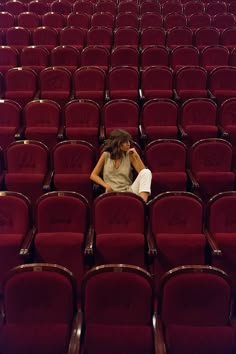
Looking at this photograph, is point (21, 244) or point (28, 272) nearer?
point (28, 272)

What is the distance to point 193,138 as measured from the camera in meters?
1.33

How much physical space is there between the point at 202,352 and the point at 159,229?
32cm

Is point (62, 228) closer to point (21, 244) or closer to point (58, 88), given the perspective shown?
point (21, 244)

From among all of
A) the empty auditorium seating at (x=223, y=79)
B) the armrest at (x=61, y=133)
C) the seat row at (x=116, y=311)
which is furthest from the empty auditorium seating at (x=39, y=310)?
the empty auditorium seating at (x=223, y=79)

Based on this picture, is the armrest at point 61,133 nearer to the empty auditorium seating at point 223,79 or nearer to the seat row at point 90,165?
the seat row at point 90,165

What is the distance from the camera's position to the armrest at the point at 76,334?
2.10ft

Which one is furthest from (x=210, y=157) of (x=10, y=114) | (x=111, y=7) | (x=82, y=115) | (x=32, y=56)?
(x=111, y=7)

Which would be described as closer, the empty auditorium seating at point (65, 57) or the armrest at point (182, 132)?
the armrest at point (182, 132)

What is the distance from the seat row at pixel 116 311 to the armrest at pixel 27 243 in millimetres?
144

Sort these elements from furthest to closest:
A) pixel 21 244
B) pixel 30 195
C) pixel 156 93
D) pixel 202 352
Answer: pixel 156 93 → pixel 30 195 → pixel 21 244 → pixel 202 352

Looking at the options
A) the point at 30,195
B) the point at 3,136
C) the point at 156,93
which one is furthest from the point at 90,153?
the point at 156,93

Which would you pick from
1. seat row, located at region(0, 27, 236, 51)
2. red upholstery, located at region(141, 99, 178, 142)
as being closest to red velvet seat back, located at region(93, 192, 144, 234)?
red upholstery, located at region(141, 99, 178, 142)

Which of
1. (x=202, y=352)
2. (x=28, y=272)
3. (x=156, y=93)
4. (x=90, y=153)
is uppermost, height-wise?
(x=156, y=93)

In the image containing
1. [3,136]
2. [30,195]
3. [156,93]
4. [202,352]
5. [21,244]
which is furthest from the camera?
[156,93]
